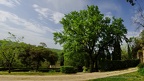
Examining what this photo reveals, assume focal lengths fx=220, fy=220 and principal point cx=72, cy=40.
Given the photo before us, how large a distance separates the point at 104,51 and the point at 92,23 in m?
7.55

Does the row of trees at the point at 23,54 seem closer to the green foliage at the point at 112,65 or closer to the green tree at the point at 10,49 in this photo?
the green tree at the point at 10,49

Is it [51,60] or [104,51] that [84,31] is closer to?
[104,51]

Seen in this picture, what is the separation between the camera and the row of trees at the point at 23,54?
134ft

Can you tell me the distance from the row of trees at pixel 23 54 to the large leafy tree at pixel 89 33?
858cm

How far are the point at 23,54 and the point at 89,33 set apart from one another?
22.8 m

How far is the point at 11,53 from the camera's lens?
40719mm

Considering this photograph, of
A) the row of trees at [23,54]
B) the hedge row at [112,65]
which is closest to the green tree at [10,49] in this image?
the row of trees at [23,54]

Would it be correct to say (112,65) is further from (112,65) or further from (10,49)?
(10,49)

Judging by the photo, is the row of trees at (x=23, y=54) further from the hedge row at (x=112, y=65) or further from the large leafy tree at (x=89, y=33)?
the hedge row at (x=112, y=65)

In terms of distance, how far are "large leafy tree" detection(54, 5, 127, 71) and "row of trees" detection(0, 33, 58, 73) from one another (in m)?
→ 8.58

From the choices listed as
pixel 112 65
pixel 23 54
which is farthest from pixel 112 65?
pixel 23 54

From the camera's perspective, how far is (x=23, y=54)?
56.8 m

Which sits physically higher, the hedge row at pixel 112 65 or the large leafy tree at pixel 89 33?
the large leafy tree at pixel 89 33

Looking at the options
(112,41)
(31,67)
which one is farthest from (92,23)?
(31,67)
